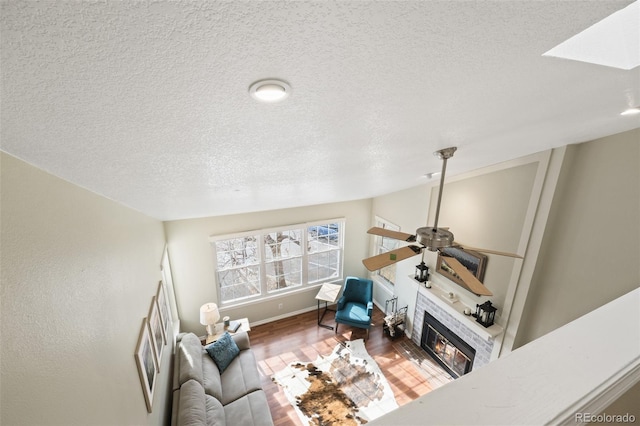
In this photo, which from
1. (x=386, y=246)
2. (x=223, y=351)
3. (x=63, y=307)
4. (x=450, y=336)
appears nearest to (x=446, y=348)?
(x=450, y=336)

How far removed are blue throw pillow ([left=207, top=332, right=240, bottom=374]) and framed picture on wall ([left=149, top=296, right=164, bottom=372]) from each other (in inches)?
37.3

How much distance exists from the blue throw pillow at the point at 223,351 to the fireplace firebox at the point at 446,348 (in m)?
3.06

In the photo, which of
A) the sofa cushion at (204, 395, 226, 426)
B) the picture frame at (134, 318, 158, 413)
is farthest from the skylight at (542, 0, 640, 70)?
the sofa cushion at (204, 395, 226, 426)

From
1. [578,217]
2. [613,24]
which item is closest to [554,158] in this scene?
[578,217]

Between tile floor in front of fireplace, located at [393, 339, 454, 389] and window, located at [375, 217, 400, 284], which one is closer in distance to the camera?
tile floor in front of fireplace, located at [393, 339, 454, 389]

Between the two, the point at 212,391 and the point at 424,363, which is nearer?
the point at 212,391

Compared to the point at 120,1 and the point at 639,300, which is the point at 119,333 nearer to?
the point at 120,1

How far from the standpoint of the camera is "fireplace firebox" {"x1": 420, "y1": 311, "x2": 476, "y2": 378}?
3828mm

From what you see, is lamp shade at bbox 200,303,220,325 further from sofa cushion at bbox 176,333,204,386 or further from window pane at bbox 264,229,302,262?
window pane at bbox 264,229,302,262

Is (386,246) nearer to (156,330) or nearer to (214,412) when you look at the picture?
(214,412)

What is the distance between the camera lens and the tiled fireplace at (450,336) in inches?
141

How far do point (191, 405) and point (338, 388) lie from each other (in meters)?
2.09

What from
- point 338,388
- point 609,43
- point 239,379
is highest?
point 609,43

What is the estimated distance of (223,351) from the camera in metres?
3.81
